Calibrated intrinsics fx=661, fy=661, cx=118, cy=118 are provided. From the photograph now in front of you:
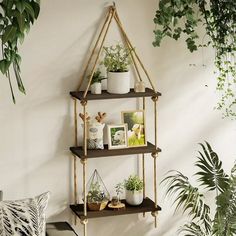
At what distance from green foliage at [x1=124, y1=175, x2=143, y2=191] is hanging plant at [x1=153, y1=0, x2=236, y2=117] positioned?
2.29 ft

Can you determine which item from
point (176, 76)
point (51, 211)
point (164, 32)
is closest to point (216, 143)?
point (176, 76)

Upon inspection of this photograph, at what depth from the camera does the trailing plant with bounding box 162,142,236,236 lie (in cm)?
392

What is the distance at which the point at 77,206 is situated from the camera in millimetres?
4047

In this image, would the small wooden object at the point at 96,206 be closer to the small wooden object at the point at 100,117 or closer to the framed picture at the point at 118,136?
the framed picture at the point at 118,136

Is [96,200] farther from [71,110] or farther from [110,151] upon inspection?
[71,110]

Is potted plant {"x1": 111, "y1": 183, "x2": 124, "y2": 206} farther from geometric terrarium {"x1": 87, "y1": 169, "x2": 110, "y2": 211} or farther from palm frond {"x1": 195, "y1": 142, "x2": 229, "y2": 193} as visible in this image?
palm frond {"x1": 195, "y1": 142, "x2": 229, "y2": 193}

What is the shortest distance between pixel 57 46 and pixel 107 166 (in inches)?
32.2

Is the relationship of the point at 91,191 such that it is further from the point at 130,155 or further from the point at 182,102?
the point at 182,102

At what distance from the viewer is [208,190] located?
4344 mm

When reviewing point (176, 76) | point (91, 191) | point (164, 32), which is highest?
point (164, 32)

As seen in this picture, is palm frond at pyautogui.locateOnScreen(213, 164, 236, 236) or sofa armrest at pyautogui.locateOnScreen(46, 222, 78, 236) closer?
sofa armrest at pyautogui.locateOnScreen(46, 222, 78, 236)

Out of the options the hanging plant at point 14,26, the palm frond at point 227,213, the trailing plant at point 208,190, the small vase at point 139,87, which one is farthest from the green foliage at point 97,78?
the palm frond at point 227,213

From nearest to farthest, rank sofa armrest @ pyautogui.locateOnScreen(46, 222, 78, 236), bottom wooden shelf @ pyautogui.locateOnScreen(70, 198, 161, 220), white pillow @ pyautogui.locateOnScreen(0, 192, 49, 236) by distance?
white pillow @ pyautogui.locateOnScreen(0, 192, 49, 236), sofa armrest @ pyautogui.locateOnScreen(46, 222, 78, 236), bottom wooden shelf @ pyautogui.locateOnScreen(70, 198, 161, 220)

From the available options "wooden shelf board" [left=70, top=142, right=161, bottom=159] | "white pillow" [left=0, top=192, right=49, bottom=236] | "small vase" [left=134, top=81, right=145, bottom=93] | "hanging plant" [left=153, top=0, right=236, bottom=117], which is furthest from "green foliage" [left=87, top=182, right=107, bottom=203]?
"hanging plant" [left=153, top=0, right=236, bottom=117]
